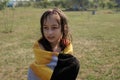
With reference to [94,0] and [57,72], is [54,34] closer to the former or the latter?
[57,72]

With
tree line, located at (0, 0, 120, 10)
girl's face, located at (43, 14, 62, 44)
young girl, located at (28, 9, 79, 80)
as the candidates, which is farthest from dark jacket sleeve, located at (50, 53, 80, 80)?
tree line, located at (0, 0, 120, 10)

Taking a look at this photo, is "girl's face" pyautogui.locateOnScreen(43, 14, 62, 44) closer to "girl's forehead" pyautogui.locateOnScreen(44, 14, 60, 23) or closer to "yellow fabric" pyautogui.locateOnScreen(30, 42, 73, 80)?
"girl's forehead" pyautogui.locateOnScreen(44, 14, 60, 23)

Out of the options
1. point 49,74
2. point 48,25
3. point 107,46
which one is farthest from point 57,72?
point 107,46

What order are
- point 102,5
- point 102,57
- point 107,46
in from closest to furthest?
point 102,57
point 107,46
point 102,5

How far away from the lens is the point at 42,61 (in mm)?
2041

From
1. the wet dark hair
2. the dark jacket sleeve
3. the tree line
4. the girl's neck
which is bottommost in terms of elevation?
the tree line

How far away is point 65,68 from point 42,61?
18cm

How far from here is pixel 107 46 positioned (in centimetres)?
1133

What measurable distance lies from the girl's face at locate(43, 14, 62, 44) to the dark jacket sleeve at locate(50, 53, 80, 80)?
149 mm

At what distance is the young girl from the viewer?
6.66 ft

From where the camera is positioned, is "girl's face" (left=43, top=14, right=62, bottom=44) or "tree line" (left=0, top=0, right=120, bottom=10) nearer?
"girl's face" (left=43, top=14, right=62, bottom=44)

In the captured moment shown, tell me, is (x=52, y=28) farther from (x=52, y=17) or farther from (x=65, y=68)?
(x=65, y=68)

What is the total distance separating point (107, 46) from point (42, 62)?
9508mm

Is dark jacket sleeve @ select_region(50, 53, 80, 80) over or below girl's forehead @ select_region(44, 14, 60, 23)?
below
